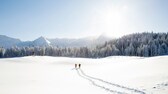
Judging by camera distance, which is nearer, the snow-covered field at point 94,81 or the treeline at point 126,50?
the snow-covered field at point 94,81

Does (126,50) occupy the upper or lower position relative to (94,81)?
upper

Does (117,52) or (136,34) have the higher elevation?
(136,34)

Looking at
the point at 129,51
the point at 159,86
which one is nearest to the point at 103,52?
the point at 129,51

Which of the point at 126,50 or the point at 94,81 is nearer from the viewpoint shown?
the point at 94,81

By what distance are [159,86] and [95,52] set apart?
471 ft

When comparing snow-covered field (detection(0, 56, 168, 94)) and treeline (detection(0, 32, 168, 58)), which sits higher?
treeline (detection(0, 32, 168, 58))

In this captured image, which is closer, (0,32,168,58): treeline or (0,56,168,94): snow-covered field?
(0,56,168,94): snow-covered field

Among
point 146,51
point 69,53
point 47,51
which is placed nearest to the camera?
point 146,51

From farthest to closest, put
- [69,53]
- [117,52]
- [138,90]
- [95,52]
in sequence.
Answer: [69,53]
[95,52]
[117,52]
[138,90]

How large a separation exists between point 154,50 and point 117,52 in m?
27.7

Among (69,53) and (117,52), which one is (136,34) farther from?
(69,53)

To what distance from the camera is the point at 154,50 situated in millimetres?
131500

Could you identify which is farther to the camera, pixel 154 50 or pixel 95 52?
pixel 95 52

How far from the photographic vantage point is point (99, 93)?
1972 cm
